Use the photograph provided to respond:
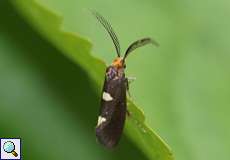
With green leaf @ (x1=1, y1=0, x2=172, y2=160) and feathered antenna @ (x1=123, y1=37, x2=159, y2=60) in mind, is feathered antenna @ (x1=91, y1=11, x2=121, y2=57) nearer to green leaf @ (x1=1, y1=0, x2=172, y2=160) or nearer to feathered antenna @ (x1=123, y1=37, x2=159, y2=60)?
feathered antenna @ (x1=123, y1=37, x2=159, y2=60)

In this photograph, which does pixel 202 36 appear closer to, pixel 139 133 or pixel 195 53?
pixel 195 53

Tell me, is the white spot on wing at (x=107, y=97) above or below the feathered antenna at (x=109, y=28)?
below

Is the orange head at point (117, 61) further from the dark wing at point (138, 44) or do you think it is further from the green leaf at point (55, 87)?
the green leaf at point (55, 87)

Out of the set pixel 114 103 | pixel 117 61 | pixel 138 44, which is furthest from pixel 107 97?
pixel 138 44

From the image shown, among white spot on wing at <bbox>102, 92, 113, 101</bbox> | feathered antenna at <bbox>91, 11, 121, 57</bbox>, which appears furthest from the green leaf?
white spot on wing at <bbox>102, 92, 113, 101</bbox>

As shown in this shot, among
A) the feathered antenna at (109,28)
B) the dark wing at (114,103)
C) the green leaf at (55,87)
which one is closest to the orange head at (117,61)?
the feathered antenna at (109,28)

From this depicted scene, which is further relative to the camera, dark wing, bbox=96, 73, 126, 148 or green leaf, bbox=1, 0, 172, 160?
dark wing, bbox=96, 73, 126, 148

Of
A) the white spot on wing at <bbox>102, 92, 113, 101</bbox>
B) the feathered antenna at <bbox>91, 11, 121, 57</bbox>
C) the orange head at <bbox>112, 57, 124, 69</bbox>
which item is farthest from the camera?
the white spot on wing at <bbox>102, 92, 113, 101</bbox>

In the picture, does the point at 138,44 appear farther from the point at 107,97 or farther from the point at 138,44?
the point at 107,97

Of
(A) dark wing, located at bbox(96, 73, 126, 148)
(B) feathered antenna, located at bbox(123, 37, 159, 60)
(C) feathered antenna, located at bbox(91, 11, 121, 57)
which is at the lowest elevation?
(A) dark wing, located at bbox(96, 73, 126, 148)
